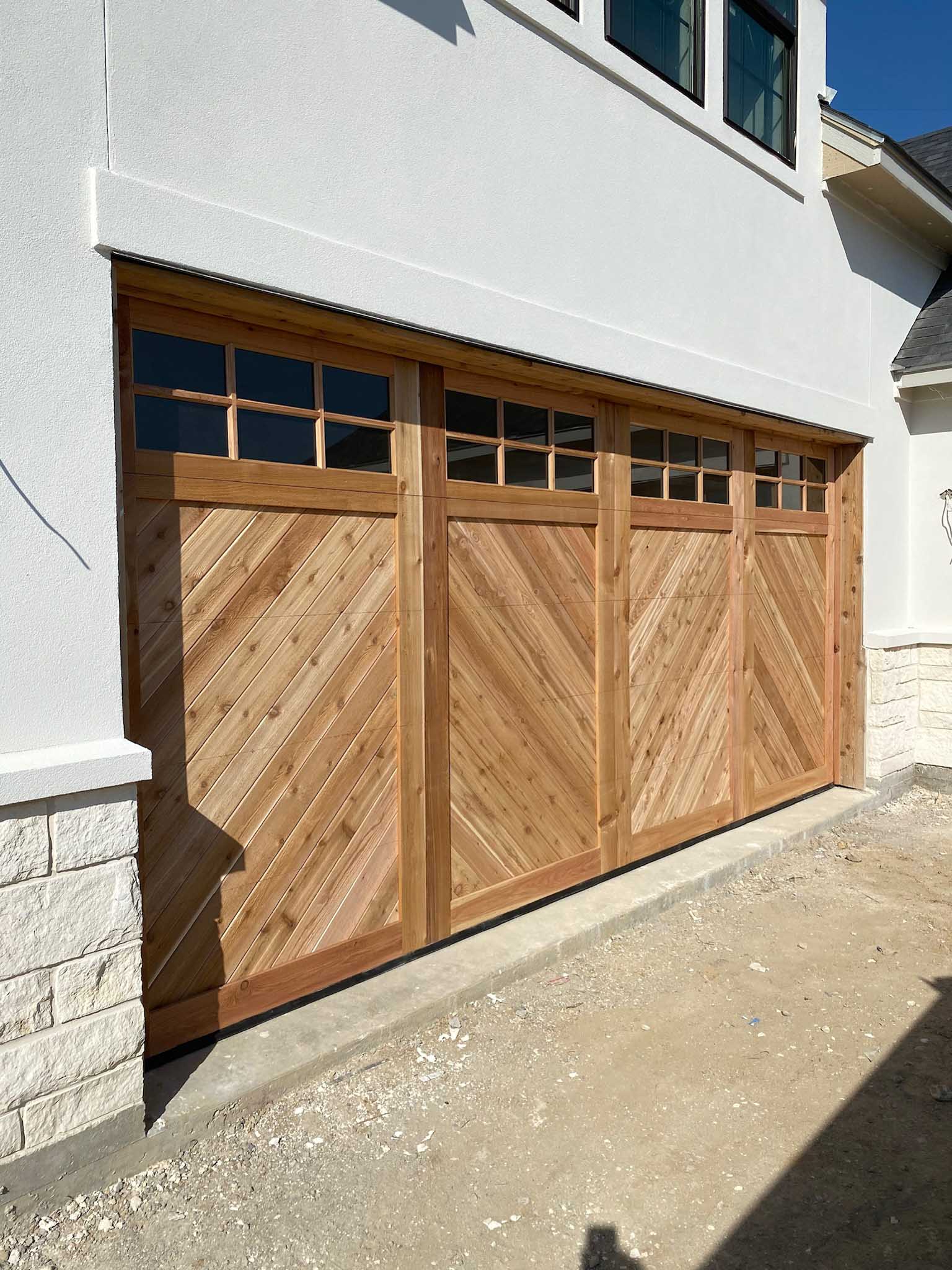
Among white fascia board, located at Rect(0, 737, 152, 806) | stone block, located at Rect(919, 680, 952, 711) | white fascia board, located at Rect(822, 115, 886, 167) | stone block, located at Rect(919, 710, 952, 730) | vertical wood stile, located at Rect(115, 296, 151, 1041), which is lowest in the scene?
stone block, located at Rect(919, 710, 952, 730)

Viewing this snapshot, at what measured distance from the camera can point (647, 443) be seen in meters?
5.74

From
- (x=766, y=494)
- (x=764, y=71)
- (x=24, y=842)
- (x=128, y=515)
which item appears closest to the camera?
(x=24, y=842)

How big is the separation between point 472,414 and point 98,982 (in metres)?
3.06

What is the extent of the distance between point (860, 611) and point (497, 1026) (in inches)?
208

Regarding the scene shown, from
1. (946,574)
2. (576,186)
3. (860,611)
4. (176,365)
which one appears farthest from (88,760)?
(946,574)

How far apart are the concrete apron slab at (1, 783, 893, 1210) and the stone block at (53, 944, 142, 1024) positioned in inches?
16.2

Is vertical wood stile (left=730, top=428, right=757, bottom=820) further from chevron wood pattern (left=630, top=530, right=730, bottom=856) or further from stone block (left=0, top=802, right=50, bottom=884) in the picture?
stone block (left=0, top=802, right=50, bottom=884)

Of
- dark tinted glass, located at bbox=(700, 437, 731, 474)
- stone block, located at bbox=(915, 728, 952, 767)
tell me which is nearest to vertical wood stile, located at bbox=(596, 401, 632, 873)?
dark tinted glass, located at bbox=(700, 437, 731, 474)

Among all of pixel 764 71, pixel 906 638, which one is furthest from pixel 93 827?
pixel 906 638

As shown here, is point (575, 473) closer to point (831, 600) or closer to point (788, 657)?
point (788, 657)

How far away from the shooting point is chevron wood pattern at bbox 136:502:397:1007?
340 centimetres

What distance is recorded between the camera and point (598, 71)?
488cm

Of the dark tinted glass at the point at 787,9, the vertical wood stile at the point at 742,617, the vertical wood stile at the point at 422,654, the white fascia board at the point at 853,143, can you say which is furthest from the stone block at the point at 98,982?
the dark tinted glass at the point at 787,9

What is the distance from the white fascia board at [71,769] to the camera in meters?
2.61
